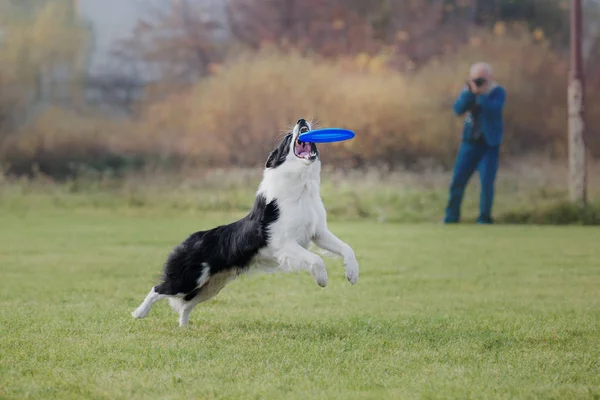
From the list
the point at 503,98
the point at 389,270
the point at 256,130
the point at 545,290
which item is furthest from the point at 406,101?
the point at 545,290

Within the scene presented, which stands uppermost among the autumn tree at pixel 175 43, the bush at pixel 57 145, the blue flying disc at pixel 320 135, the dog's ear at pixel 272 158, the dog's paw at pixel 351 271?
the autumn tree at pixel 175 43

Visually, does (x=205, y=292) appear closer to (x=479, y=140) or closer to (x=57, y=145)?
(x=479, y=140)

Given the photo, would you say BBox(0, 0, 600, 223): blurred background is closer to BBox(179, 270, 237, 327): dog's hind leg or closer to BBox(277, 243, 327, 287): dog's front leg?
BBox(179, 270, 237, 327): dog's hind leg

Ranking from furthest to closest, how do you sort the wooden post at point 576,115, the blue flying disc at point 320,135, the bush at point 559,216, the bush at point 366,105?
the bush at point 366,105, the wooden post at point 576,115, the bush at point 559,216, the blue flying disc at point 320,135

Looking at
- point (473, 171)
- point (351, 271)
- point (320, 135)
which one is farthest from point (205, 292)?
point (473, 171)

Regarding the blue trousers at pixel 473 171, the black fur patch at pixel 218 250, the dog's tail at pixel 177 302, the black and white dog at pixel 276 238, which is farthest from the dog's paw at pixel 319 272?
the blue trousers at pixel 473 171

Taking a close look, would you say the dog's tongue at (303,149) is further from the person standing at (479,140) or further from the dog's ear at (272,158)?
the person standing at (479,140)

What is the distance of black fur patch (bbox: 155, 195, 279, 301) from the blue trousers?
832 centimetres

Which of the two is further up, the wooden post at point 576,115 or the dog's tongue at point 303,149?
the wooden post at point 576,115

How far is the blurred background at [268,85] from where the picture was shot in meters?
13.2

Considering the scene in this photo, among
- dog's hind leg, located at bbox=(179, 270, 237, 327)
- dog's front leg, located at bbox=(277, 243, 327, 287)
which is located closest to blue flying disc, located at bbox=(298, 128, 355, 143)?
dog's front leg, located at bbox=(277, 243, 327, 287)

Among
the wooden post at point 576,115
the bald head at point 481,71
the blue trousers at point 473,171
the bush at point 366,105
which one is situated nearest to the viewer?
the blue trousers at point 473,171

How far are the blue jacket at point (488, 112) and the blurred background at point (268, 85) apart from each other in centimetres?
28

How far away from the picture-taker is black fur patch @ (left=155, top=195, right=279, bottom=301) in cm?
455
